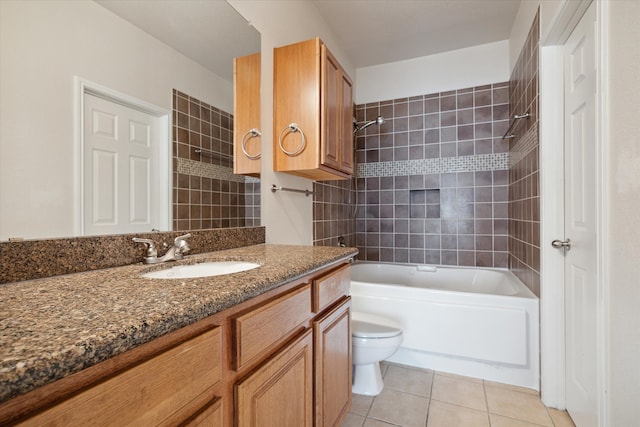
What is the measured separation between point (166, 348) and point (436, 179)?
2923 mm

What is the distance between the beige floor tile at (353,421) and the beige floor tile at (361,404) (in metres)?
0.03

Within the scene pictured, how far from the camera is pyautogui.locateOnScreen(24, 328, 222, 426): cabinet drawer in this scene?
396 mm

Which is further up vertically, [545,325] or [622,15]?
[622,15]

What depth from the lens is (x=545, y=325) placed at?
5.63 feet

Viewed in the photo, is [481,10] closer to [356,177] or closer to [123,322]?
[356,177]

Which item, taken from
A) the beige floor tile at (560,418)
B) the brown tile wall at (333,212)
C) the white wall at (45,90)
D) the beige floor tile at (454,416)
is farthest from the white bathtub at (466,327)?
the white wall at (45,90)

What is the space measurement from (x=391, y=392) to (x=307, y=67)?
1962mm

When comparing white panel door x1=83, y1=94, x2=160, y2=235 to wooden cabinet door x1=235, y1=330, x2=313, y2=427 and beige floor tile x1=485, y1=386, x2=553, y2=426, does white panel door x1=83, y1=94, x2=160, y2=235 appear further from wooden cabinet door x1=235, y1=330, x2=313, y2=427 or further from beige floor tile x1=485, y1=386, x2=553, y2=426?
beige floor tile x1=485, y1=386, x2=553, y2=426

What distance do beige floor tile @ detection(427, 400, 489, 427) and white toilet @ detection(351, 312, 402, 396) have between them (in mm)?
323

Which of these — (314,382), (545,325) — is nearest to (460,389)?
(545,325)

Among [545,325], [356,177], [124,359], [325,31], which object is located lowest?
[545,325]

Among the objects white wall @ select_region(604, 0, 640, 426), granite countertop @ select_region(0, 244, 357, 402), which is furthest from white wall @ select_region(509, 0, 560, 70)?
granite countertop @ select_region(0, 244, 357, 402)

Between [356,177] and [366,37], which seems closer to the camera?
[366,37]

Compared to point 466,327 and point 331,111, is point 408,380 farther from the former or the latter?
point 331,111
